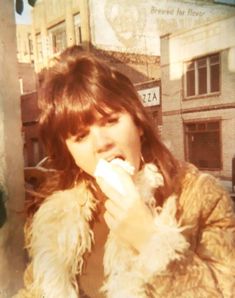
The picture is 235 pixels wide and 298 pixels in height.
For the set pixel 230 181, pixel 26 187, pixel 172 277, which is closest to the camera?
pixel 172 277

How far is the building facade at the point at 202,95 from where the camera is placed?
0.92m

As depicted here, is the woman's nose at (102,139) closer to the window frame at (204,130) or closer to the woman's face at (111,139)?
the woman's face at (111,139)

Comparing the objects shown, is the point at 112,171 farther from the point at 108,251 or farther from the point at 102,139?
the point at 108,251

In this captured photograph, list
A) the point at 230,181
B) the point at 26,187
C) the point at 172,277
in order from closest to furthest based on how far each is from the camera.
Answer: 1. the point at 172,277
2. the point at 230,181
3. the point at 26,187

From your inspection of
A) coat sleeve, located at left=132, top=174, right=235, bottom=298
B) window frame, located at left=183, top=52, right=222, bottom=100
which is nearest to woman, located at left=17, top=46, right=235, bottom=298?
coat sleeve, located at left=132, top=174, right=235, bottom=298

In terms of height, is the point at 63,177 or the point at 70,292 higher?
the point at 63,177

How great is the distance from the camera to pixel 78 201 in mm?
950

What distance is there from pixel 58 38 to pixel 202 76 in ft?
1.08

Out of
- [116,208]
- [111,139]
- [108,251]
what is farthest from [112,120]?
[108,251]

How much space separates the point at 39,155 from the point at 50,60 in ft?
0.72

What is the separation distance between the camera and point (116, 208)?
0.85 metres

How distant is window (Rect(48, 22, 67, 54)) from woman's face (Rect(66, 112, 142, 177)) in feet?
0.66

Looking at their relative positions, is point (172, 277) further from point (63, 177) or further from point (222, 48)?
point (222, 48)

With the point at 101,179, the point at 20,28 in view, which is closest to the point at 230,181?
the point at 101,179
